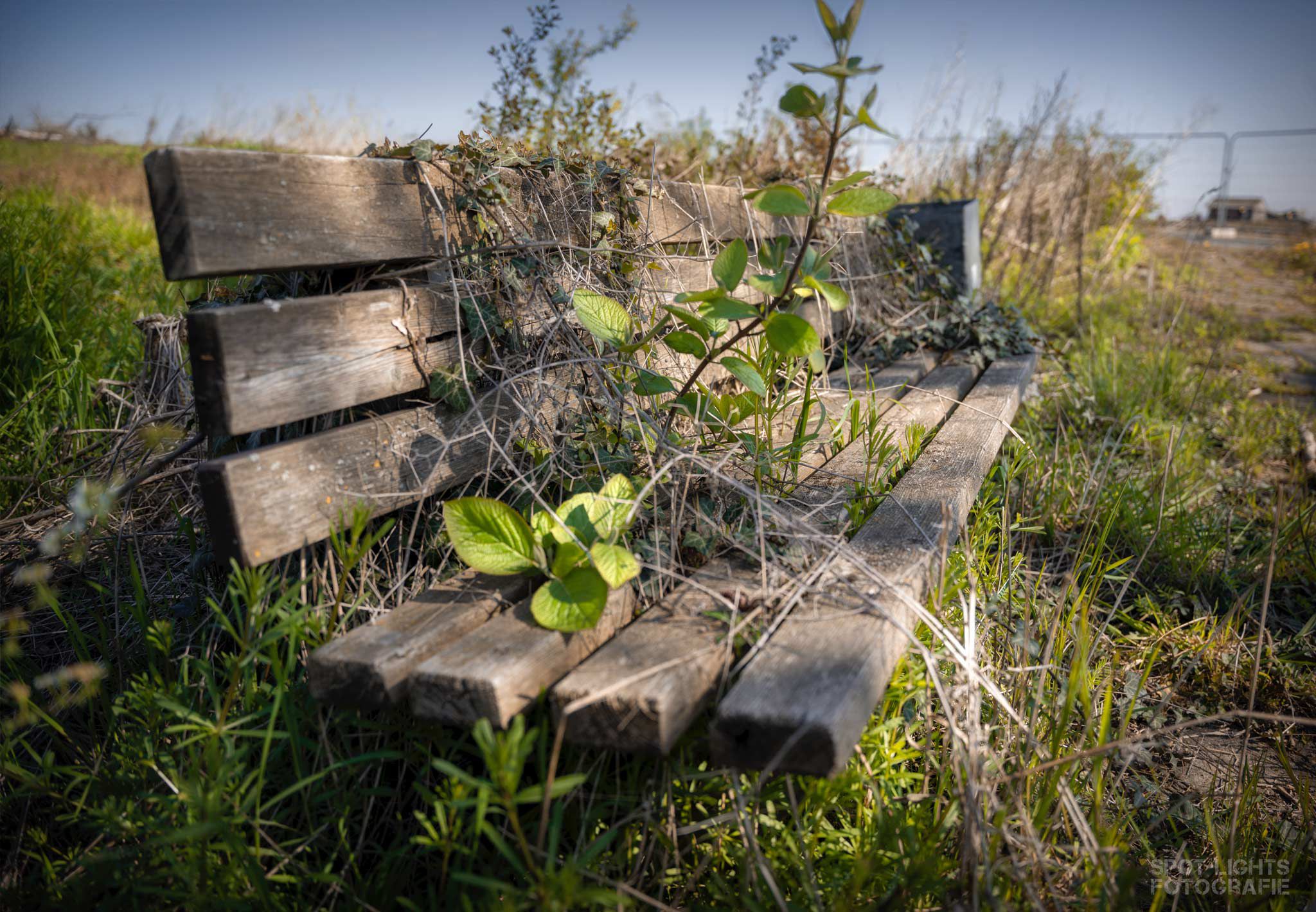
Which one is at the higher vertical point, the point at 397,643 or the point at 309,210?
the point at 309,210

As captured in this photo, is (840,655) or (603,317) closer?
(840,655)

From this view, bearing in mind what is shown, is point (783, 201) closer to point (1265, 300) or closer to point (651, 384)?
point (651, 384)

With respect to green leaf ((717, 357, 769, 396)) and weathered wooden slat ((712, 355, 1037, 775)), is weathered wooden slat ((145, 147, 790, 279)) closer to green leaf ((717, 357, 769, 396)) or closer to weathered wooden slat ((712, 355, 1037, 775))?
green leaf ((717, 357, 769, 396))

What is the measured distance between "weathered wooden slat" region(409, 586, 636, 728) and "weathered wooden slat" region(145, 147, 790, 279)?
2.38 ft

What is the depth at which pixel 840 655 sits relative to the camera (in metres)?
1.12

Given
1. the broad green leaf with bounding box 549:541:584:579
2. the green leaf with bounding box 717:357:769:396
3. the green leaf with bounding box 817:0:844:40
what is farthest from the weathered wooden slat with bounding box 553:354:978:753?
the green leaf with bounding box 817:0:844:40

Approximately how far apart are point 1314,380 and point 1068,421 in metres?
3.17

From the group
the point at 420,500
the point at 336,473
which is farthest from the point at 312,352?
the point at 420,500

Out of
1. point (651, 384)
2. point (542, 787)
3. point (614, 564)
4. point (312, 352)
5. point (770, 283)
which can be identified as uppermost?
point (770, 283)

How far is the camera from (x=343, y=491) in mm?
1417

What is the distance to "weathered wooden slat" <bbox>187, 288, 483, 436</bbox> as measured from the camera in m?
1.22

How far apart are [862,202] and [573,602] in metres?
0.94

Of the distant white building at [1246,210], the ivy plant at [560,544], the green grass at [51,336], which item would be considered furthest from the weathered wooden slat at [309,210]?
the distant white building at [1246,210]

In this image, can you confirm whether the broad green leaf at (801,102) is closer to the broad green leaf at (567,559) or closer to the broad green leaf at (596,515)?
the broad green leaf at (596,515)
